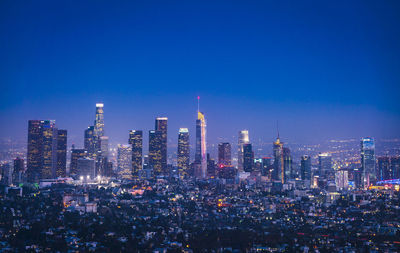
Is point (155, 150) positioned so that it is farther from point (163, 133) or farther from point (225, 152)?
point (225, 152)

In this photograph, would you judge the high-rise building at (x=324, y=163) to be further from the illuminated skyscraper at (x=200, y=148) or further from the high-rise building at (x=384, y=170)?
the illuminated skyscraper at (x=200, y=148)

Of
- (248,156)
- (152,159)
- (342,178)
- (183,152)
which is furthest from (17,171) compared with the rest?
(248,156)

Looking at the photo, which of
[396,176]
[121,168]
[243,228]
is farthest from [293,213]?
[121,168]

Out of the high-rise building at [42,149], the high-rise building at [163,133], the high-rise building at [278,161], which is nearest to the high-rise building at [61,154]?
the high-rise building at [42,149]

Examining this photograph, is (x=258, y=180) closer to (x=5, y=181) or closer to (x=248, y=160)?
(x=248, y=160)

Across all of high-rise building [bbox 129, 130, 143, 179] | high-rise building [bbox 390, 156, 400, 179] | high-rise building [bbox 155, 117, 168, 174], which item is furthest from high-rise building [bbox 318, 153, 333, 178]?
high-rise building [bbox 129, 130, 143, 179]
